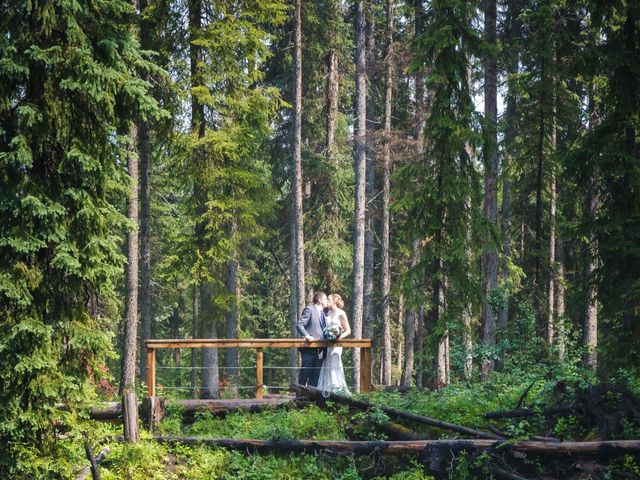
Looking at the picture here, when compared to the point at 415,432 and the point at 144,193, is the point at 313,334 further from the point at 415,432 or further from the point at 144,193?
the point at 144,193

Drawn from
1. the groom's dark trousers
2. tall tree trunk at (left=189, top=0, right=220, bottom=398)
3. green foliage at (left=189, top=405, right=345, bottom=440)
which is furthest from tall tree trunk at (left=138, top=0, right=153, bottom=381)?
green foliage at (left=189, top=405, right=345, bottom=440)

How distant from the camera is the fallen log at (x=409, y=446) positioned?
10953mm

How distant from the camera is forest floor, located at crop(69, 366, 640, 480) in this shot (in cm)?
1151

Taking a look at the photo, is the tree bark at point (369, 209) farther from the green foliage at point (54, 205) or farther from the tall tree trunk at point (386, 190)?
the green foliage at point (54, 205)

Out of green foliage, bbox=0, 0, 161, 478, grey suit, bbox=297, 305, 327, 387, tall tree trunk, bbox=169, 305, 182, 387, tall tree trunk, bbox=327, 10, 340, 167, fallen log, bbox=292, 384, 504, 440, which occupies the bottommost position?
tall tree trunk, bbox=169, 305, 182, 387

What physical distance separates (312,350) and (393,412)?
4863 millimetres

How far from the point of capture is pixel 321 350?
1830cm

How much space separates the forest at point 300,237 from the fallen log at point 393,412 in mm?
45

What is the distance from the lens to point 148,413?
14.2 meters

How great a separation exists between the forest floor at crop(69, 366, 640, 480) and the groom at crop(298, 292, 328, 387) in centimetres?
287

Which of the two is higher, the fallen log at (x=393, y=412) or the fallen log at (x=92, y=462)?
the fallen log at (x=393, y=412)

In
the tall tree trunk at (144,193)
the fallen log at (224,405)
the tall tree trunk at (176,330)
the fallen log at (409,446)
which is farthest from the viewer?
the tall tree trunk at (176,330)

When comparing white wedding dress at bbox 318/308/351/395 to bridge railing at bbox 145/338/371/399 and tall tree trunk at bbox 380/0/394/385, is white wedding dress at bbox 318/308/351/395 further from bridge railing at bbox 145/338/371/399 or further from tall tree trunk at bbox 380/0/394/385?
tall tree trunk at bbox 380/0/394/385

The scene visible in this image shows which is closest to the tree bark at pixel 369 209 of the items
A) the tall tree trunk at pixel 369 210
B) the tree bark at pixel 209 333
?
the tall tree trunk at pixel 369 210
